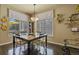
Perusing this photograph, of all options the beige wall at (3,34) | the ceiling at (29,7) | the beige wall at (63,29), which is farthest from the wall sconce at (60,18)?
the beige wall at (3,34)

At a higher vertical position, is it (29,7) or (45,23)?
(29,7)

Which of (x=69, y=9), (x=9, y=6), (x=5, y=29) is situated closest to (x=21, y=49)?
(x=5, y=29)

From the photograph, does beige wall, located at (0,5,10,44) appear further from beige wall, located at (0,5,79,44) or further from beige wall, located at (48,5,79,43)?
beige wall, located at (48,5,79,43)

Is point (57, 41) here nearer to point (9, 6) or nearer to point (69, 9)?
point (69, 9)

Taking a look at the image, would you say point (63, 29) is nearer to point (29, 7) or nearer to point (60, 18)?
point (60, 18)

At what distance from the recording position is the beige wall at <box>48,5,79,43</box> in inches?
98.1

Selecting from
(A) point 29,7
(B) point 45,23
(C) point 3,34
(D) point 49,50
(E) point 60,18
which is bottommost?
(D) point 49,50

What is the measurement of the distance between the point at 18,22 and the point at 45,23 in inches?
22.7

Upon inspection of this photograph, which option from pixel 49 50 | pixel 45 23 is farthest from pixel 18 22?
pixel 49 50

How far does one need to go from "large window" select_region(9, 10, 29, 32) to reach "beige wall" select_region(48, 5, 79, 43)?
0.62m

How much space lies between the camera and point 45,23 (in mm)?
2551

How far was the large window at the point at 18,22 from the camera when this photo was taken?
2.49 meters

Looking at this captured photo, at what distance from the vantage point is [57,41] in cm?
252

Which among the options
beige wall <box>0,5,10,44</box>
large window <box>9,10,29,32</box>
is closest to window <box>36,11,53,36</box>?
large window <box>9,10,29,32</box>
